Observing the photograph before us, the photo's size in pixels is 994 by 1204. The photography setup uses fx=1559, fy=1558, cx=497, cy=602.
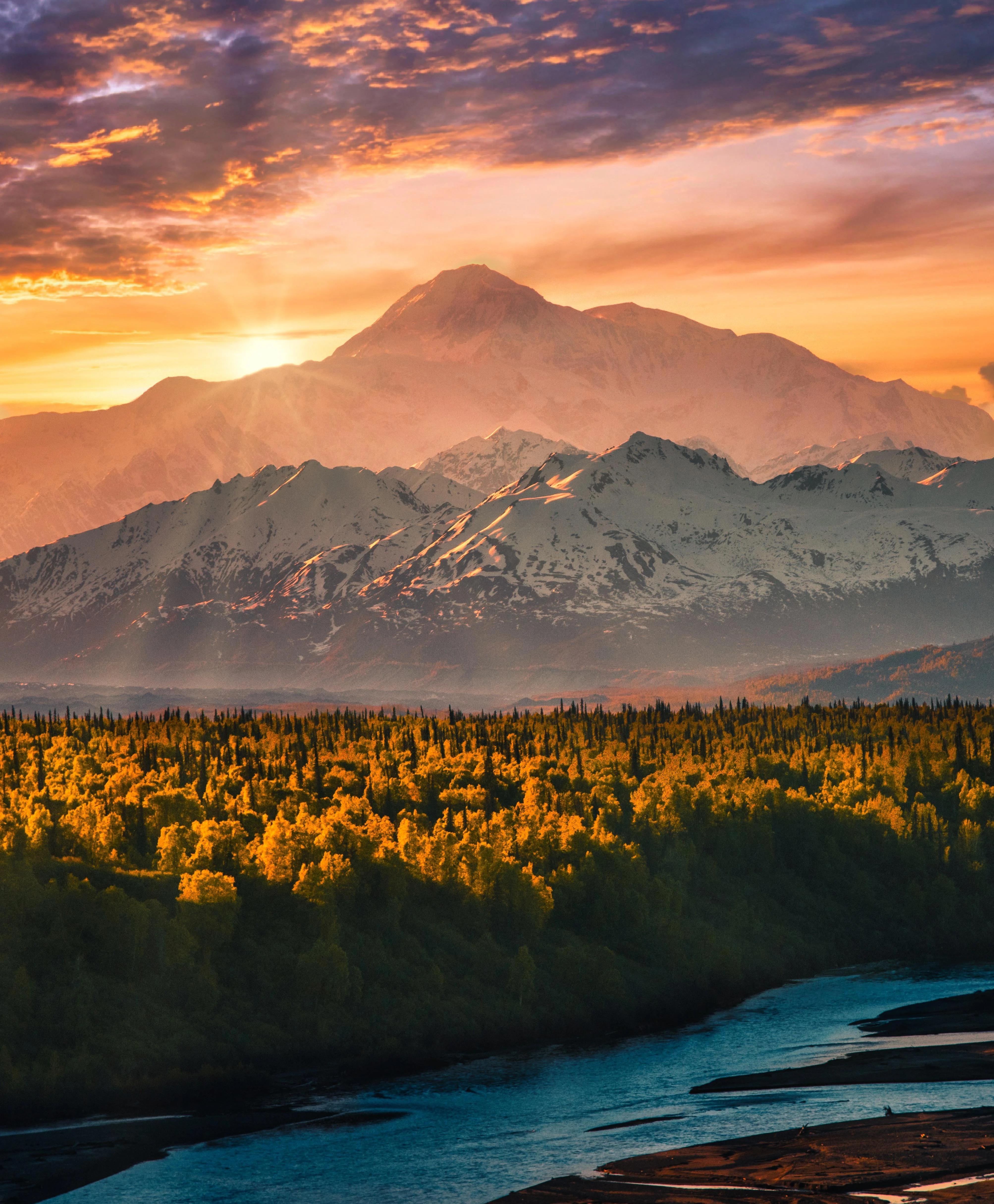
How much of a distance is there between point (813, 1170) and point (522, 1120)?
1076 inches

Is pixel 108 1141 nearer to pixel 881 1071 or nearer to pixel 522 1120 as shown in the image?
pixel 522 1120

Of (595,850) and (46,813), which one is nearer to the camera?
(46,813)

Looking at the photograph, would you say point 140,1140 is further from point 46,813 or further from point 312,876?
point 46,813

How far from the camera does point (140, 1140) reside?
116 m

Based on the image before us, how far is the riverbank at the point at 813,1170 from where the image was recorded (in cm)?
9488

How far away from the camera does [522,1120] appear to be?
11950 centimetres

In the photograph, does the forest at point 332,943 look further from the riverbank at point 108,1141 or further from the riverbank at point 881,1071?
the riverbank at point 881,1071

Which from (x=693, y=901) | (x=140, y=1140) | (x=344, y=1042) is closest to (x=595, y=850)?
(x=693, y=901)

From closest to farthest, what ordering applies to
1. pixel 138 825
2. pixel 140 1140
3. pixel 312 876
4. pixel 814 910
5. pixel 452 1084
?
1. pixel 140 1140
2. pixel 452 1084
3. pixel 312 876
4. pixel 138 825
5. pixel 814 910

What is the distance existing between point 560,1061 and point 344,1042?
19532 millimetres

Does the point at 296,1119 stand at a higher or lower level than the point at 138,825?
lower

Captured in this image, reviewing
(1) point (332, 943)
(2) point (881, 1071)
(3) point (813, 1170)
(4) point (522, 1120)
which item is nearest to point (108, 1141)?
(4) point (522, 1120)

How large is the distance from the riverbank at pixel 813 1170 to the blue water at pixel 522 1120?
120 inches

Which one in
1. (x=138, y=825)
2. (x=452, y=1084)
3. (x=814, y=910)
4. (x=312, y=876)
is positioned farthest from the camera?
(x=814, y=910)
